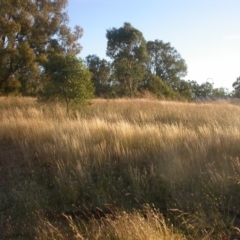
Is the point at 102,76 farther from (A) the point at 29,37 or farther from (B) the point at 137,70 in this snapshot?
(A) the point at 29,37

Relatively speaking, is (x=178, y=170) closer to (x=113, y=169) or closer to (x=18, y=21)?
(x=113, y=169)

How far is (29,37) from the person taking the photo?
65.9ft

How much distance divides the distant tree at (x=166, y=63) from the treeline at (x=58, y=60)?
4.2 inches

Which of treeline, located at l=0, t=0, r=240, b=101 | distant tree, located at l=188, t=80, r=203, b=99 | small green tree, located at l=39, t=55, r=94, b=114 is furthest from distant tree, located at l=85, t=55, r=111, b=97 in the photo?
small green tree, located at l=39, t=55, r=94, b=114

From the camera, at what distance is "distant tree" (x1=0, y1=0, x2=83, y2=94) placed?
61.2 ft

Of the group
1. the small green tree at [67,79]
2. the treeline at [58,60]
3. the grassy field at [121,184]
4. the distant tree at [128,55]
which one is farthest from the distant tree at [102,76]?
the grassy field at [121,184]

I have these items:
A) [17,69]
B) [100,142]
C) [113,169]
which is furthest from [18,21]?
[113,169]

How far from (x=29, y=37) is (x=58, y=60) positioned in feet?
25.2

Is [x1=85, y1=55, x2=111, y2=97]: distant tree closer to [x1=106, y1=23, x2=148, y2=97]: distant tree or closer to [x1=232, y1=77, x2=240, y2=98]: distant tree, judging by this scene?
[x1=106, y1=23, x2=148, y2=97]: distant tree

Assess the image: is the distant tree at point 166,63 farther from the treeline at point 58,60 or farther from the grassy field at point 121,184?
the grassy field at point 121,184

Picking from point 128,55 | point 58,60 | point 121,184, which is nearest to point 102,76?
point 128,55

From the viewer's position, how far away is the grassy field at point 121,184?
4.61 m

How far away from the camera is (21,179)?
21.6 ft

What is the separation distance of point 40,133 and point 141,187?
3.68 metres
